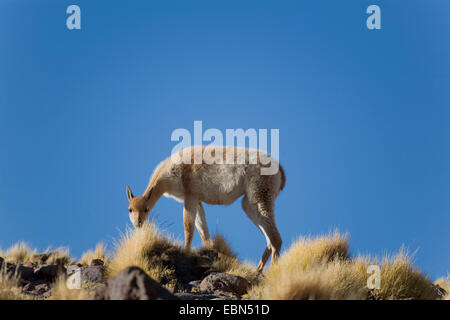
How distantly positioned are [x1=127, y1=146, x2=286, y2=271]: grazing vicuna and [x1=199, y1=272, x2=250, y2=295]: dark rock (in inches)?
85.9

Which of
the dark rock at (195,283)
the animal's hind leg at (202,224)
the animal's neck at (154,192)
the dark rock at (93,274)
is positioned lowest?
the dark rock at (195,283)

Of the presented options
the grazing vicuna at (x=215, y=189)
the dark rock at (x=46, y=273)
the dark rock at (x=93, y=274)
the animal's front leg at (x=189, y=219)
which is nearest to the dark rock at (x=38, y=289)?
the dark rock at (x=46, y=273)

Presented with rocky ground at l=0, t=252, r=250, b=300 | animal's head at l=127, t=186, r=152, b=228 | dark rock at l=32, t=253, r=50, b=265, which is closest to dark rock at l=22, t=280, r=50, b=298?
rocky ground at l=0, t=252, r=250, b=300

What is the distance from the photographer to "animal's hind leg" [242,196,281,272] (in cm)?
982

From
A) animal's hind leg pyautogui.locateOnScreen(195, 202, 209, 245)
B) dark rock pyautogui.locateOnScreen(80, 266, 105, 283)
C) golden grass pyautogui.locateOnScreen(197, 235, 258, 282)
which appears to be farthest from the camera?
animal's hind leg pyautogui.locateOnScreen(195, 202, 209, 245)

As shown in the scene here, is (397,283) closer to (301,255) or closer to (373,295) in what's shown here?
(373,295)

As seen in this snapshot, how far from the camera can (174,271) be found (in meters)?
8.73

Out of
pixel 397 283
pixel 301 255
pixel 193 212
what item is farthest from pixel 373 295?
pixel 193 212

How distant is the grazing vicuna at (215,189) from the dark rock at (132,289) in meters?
4.88

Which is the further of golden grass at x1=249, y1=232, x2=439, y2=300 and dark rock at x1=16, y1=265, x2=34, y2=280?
dark rock at x1=16, y1=265, x2=34, y2=280

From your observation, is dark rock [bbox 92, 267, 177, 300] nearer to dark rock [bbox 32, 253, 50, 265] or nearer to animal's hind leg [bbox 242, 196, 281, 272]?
animal's hind leg [bbox 242, 196, 281, 272]

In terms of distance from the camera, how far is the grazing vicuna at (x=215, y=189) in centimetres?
1002

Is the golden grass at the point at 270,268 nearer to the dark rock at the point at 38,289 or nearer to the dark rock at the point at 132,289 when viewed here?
the dark rock at the point at 38,289
